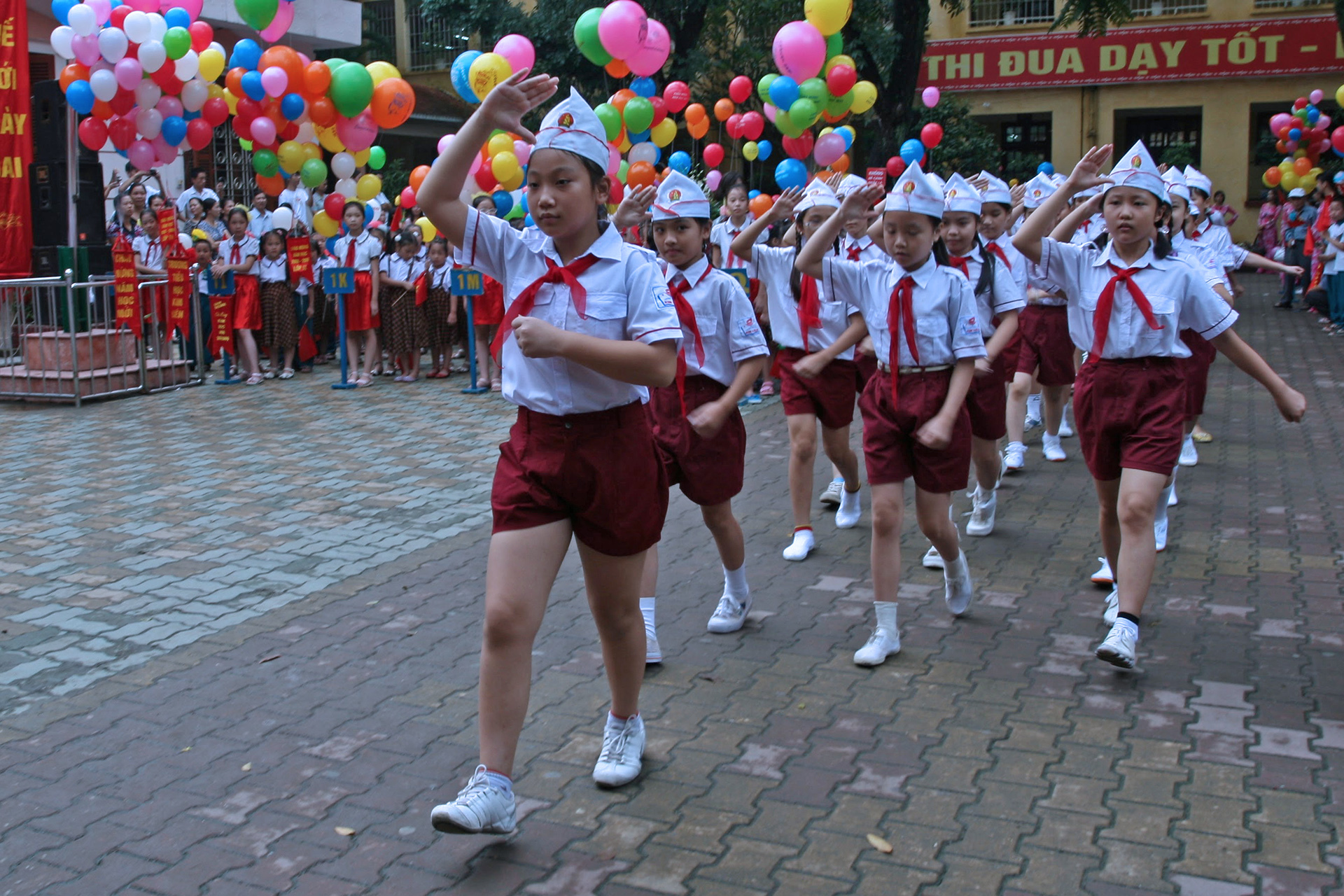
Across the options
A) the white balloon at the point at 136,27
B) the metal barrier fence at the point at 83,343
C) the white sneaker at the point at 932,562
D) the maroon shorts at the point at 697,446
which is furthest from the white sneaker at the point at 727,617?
the white balloon at the point at 136,27

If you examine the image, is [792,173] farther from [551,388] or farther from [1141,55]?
[1141,55]

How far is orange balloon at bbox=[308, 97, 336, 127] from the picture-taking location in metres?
13.4

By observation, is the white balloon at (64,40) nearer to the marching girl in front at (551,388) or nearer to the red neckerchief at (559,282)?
the marching girl in front at (551,388)

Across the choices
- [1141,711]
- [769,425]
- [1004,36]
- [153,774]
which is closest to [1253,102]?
[1004,36]

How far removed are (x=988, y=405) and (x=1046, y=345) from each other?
1903 millimetres

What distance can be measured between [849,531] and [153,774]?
4182 mm

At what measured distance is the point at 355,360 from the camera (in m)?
13.7

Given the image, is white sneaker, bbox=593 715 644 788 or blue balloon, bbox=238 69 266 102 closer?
white sneaker, bbox=593 715 644 788

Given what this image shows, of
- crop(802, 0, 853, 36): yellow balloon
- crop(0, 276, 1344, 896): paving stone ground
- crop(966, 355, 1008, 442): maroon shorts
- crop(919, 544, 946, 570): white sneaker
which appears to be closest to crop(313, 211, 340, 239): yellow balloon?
crop(802, 0, 853, 36): yellow balloon

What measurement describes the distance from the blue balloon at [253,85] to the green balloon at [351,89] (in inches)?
28.1

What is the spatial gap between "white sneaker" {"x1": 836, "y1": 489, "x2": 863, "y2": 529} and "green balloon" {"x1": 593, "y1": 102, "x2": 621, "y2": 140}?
272 inches

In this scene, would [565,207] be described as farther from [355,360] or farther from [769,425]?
[355,360]

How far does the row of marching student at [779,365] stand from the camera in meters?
3.42

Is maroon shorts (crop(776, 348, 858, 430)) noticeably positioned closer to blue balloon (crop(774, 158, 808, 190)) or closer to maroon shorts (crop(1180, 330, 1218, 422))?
maroon shorts (crop(1180, 330, 1218, 422))
